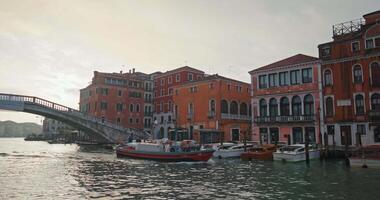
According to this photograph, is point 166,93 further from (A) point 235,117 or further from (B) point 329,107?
(B) point 329,107

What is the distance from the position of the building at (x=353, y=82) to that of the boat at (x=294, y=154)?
415 centimetres

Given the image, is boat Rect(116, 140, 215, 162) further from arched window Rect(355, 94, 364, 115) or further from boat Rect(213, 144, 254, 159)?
arched window Rect(355, 94, 364, 115)

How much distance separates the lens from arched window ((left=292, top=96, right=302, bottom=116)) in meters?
35.9

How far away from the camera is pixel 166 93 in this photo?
58656 millimetres

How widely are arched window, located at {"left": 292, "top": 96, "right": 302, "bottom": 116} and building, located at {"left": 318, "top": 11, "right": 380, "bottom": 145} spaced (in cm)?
266

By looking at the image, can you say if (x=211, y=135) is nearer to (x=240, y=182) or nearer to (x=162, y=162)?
(x=162, y=162)

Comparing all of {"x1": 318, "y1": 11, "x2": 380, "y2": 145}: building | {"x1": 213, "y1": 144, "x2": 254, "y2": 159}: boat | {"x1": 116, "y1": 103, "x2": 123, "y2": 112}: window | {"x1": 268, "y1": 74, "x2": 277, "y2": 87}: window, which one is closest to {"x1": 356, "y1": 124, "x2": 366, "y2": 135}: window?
{"x1": 318, "y1": 11, "x2": 380, "y2": 145}: building

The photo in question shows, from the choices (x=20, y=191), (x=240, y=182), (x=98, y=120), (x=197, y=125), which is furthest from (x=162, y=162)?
(x=98, y=120)

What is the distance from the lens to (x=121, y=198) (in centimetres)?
1313

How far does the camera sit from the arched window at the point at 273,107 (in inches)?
1486

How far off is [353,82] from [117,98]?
38216 mm

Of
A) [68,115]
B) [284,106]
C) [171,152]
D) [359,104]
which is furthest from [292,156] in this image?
[68,115]

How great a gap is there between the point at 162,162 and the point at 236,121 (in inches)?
714

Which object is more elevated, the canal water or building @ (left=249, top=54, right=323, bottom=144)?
building @ (left=249, top=54, right=323, bottom=144)
